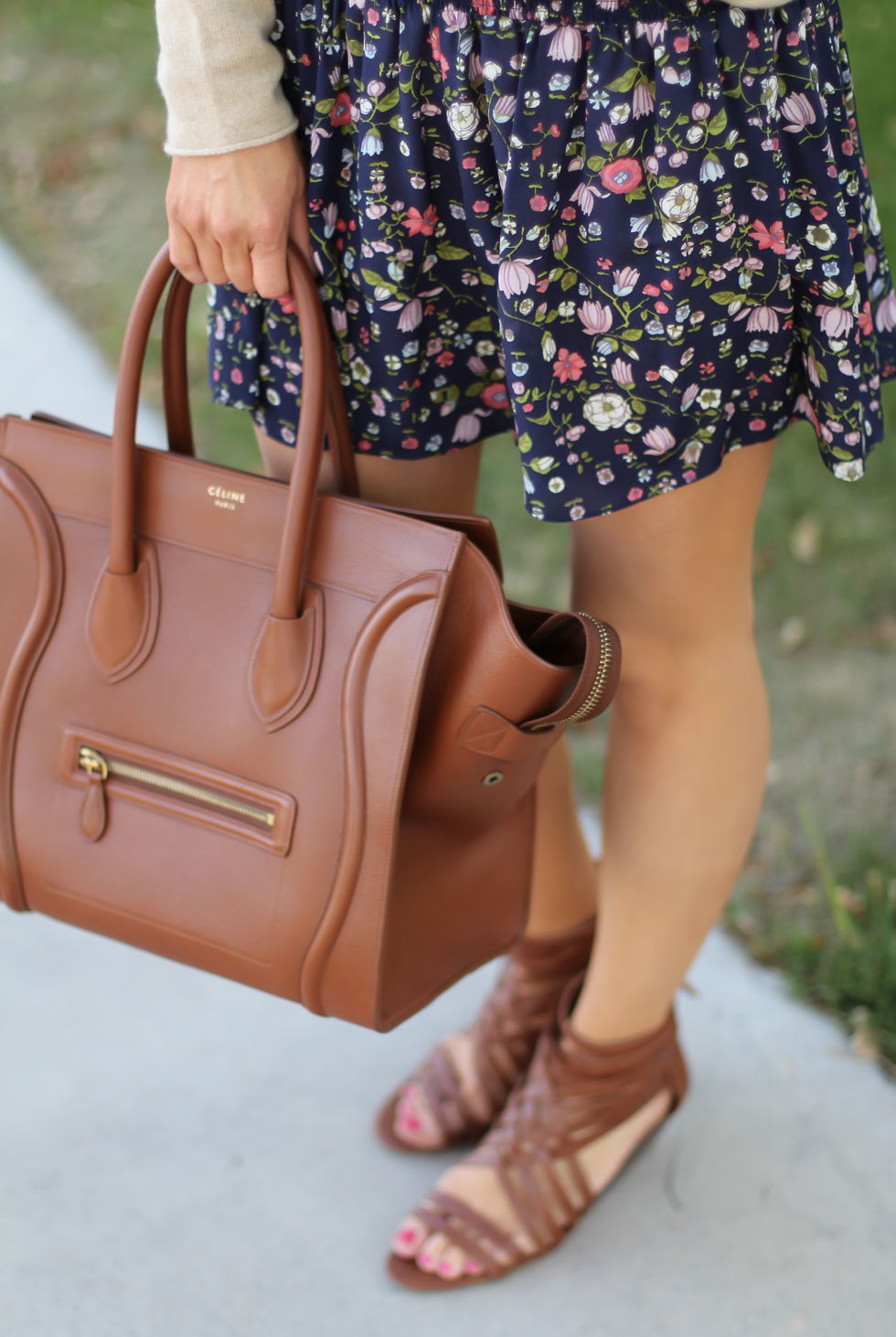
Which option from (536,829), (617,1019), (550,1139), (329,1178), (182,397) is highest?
(182,397)

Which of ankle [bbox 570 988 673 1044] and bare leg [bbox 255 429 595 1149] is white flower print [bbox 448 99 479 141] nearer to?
bare leg [bbox 255 429 595 1149]

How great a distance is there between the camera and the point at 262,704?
0.93m

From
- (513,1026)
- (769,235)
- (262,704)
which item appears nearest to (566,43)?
(769,235)

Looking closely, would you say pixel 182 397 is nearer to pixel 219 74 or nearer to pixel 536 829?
pixel 219 74

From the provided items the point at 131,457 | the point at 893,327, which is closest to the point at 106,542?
the point at 131,457

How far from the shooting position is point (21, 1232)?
3.99 feet

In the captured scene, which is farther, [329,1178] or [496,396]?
[329,1178]

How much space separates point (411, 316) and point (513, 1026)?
2.81ft

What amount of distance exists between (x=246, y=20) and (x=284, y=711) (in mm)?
530

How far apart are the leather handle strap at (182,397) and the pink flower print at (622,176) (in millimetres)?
272

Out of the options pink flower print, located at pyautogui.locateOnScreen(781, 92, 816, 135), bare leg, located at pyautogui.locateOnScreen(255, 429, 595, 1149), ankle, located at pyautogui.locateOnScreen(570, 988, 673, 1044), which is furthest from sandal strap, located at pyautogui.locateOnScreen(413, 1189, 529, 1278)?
pink flower print, located at pyautogui.locateOnScreen(781, 92, 816, 135)

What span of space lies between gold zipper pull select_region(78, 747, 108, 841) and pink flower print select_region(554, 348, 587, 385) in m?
0.52

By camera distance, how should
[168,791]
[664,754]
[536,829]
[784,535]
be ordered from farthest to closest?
[784,535] → [536,829] → [664,754] → [168,791]

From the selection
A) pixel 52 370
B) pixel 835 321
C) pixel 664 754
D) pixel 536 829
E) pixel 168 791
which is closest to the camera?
pixel 835 321
